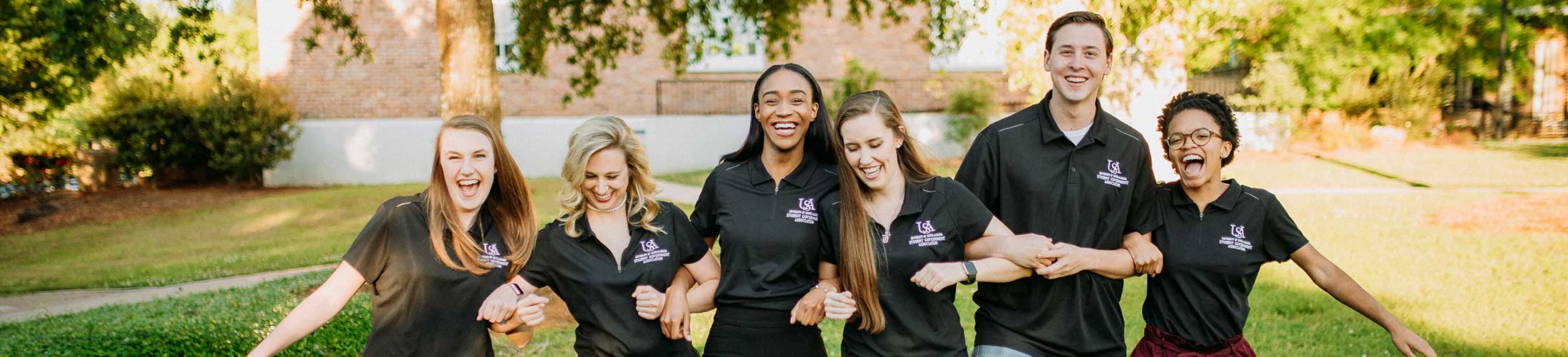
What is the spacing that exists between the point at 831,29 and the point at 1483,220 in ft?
49.0

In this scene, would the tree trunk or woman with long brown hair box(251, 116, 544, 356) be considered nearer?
woman with long brown hair box(251, 116, 544, 356)

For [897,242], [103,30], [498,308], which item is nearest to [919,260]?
A: [897,242]

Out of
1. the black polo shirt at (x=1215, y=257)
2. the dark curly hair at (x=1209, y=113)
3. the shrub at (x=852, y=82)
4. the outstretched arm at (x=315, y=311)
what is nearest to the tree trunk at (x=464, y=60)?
the outstretched arm at (x=315, y=311)

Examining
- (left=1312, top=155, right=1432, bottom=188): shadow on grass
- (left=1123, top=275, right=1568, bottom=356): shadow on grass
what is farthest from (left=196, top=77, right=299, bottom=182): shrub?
(left=1312, top=155, right=1432, bottom=188): shadow on grass

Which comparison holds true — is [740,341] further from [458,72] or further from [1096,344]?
[458,72]

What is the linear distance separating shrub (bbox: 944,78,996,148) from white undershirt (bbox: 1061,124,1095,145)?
19.7m

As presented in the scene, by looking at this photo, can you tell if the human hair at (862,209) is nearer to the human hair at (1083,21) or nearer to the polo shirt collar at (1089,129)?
the polo shirt collar at (1089,129)

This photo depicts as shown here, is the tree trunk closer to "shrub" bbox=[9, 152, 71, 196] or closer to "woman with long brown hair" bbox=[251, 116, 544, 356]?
"woman with long brown hair" bbox=[251, 116, 544, 356]

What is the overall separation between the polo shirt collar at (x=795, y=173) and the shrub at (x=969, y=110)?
19.8 meters

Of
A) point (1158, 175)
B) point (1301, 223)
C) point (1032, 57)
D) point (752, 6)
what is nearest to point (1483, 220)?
point (1301, 223)

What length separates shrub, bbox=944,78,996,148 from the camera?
926 inches

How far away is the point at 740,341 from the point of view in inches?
151

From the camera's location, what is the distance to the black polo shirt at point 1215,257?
386 centimetres

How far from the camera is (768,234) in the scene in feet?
12.6
